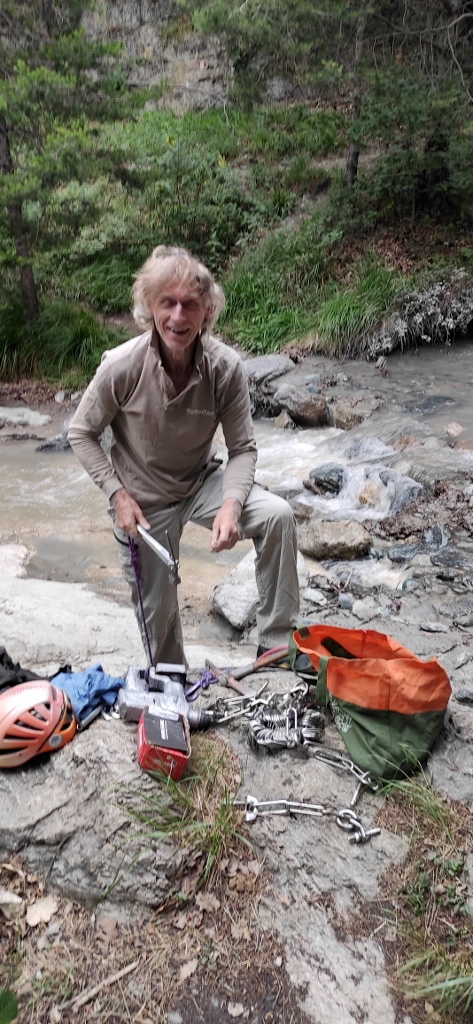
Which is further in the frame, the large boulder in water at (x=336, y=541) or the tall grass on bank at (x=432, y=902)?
the large boulder in water at (x=336, y=541)

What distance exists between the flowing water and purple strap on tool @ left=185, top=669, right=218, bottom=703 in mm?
2105

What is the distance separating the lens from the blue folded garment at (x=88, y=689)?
8.74 feet

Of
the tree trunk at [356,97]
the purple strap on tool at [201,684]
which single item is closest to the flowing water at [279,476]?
the purple strap on tool at [201,684]

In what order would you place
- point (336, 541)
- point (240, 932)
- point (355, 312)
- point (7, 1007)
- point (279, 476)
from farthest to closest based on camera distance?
point (355, 312), point (279, 476), point (336, 541), point (240, 932), point (7, 1007)

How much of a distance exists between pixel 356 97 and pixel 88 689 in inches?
524

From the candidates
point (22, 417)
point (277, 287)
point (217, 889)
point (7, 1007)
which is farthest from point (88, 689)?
point (277, 287)

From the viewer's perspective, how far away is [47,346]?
11.3 meters

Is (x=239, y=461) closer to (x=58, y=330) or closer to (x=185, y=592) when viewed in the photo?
(x=185, y=592)

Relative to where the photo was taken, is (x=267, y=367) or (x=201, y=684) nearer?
(x=201, y=684)

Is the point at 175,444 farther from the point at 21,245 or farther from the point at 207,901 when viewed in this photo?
the point at 21,245

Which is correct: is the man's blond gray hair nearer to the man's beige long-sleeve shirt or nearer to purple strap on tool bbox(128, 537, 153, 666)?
the man's beige long-sleeve shirt

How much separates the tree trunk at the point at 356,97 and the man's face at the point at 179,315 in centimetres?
1094

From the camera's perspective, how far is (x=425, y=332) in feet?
Answer: 38.0

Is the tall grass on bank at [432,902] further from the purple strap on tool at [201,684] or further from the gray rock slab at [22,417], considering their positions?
the gray rock slab at [22,417]
